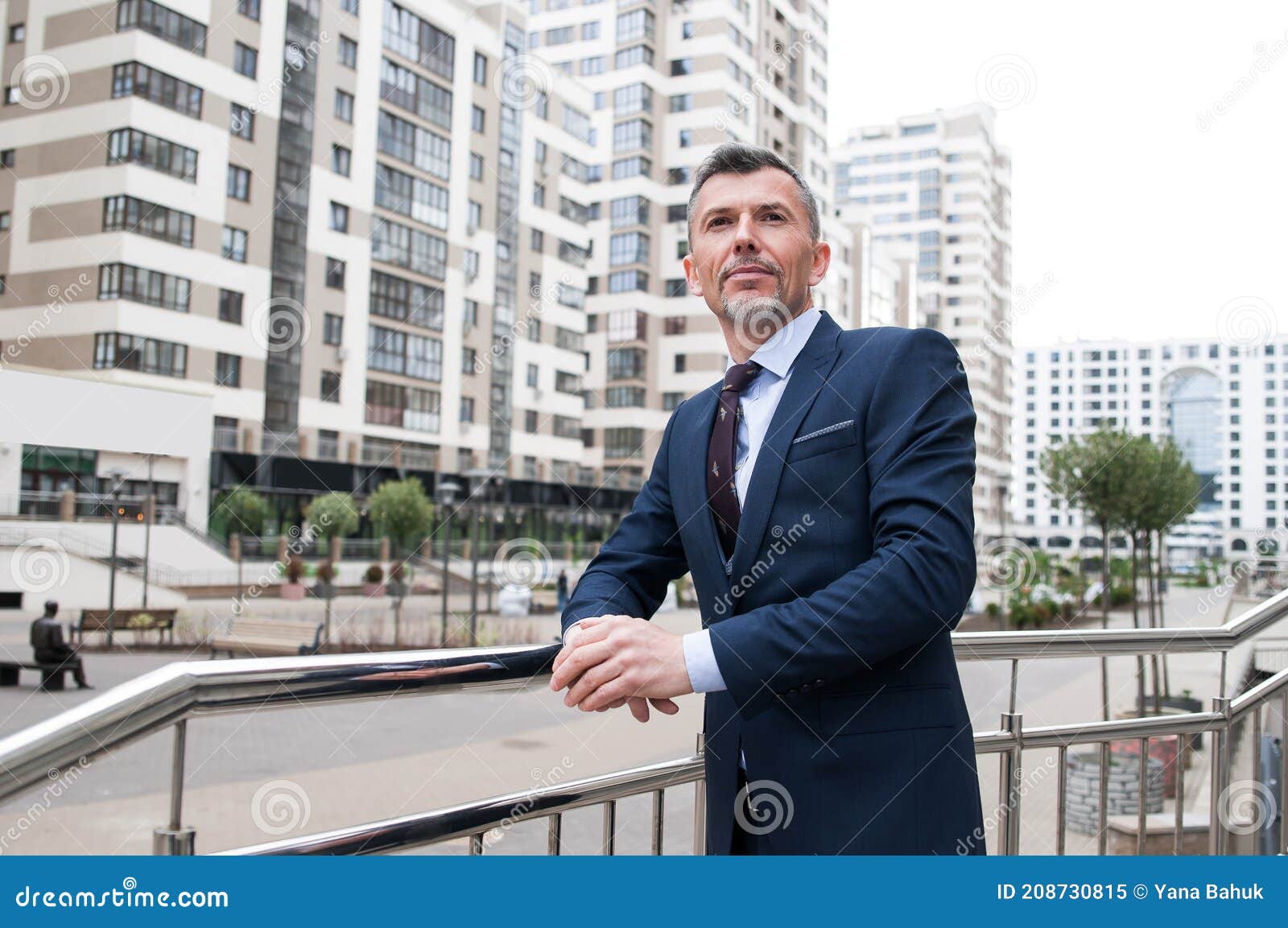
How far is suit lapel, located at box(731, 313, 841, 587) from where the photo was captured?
1607mm

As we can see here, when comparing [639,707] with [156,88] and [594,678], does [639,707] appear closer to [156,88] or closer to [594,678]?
[594,678]

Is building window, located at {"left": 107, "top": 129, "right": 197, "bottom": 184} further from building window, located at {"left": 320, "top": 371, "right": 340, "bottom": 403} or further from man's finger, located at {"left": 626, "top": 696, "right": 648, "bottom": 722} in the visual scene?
man's finger, located at {"left": 626, "top": 696, "right": 648, "bottom": 722}

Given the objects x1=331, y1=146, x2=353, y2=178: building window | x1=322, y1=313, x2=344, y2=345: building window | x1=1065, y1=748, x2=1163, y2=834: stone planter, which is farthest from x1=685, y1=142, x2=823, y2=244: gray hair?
x1=331, y1=146, x2=353, y2=178: building window

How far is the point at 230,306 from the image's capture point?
3253 cm

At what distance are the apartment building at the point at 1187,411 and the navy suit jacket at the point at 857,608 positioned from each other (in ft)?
310

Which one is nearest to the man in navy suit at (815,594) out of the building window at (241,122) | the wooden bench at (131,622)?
the wooden bench at (131,622)

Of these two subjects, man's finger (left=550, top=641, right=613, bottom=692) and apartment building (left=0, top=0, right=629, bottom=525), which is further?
apartment building (left=0, top=0, right=629, bottom=525)

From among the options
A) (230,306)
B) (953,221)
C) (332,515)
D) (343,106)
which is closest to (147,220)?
(230,306)

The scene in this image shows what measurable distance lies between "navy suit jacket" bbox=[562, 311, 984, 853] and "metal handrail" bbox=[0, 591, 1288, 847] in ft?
1.40

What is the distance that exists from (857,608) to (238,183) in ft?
116

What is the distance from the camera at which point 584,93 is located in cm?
4850

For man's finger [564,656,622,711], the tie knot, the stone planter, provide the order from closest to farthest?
1. man's finger [564,656,622,711]
2. the tie knot
3. the stone planter

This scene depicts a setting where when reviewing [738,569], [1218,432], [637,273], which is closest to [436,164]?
[637,273]

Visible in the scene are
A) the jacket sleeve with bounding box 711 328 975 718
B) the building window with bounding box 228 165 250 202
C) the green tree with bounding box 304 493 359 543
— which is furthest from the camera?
the green tree with bounding box 304 493 359 543
